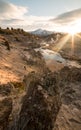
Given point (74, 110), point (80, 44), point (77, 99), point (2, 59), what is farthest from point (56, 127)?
point (80, 44)

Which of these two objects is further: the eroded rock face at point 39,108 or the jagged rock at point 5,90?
the jagged rock at point 5,90

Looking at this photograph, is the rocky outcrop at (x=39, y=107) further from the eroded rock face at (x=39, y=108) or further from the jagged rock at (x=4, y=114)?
the jagged rock at (x=4, y=114)

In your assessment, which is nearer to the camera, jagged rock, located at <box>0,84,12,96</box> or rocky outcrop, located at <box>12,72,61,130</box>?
rocky outcrop, located at <box>12,72,61,130</box>

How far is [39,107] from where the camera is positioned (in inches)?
290

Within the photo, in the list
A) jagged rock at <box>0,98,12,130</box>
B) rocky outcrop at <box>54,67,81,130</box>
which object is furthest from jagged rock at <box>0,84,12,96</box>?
Answer: jagged rock at <box>0,98,12,130</box>

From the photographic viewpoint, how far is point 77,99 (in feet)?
39.9

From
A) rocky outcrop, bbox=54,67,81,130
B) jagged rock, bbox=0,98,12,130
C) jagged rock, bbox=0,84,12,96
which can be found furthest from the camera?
jagged rock, bbox=0,84,12,96

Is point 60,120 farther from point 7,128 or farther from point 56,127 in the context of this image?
point 7,128

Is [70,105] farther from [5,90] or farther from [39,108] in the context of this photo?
[5,90]

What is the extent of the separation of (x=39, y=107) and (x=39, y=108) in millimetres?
37

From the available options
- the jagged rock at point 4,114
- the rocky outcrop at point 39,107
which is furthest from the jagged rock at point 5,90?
the rocky outcrop at point 39,107

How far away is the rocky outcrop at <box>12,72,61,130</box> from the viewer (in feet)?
23.6

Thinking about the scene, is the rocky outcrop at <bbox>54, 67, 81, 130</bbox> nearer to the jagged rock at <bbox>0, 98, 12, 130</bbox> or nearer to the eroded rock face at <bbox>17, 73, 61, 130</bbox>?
the eroded rock face at <bbox>17, 73, 61, 130</bbox>

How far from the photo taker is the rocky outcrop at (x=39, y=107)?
721 cm
